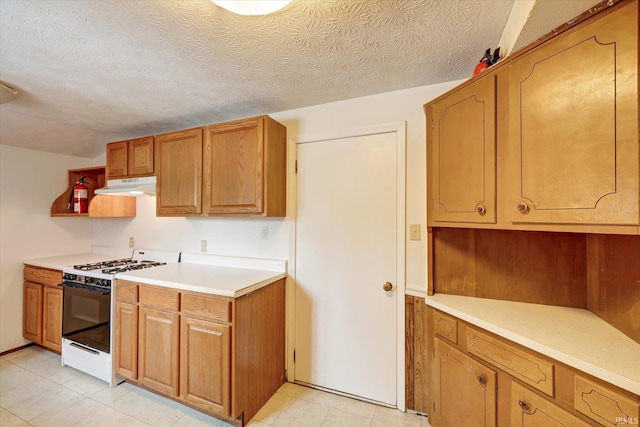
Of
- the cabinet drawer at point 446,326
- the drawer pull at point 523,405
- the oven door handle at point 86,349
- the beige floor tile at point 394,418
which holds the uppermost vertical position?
A: the cabinet drawer at point 446,326

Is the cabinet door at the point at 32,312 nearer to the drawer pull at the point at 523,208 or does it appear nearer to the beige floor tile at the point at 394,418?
the beige floor tile at the point at 394,418

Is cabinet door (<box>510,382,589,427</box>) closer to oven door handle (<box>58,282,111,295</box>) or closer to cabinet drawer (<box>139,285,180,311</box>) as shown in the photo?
cabinet drawer (<box>139,285,180,311</box>)

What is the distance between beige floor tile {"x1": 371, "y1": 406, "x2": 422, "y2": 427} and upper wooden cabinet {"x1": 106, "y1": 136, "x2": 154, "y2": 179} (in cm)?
272

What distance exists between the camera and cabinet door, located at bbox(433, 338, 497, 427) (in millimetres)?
1235

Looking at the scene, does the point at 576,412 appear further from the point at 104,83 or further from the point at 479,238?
the point at 104,83

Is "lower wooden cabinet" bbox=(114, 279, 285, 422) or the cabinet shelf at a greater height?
the cabinet shelf

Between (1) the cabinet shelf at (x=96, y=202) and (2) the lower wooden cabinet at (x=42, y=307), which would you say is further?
(1) the cabinet shelf at (x=96, y=202)

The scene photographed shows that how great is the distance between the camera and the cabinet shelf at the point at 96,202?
109 inches

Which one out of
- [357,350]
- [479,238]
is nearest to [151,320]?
[357,350]

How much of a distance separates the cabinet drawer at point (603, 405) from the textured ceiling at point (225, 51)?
4.52 ft

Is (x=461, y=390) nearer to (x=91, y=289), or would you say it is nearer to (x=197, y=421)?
(x=197, y=421)

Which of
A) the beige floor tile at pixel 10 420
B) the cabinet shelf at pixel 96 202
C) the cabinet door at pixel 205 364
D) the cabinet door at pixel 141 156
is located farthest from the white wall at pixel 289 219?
the beige floor tile at pixel 10 420

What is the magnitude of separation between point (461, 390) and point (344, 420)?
2.78ft

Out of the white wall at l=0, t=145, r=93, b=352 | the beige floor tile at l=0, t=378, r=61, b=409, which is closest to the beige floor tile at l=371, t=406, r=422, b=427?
the beige floor tile at l=0, t=378, r=61, b=409
